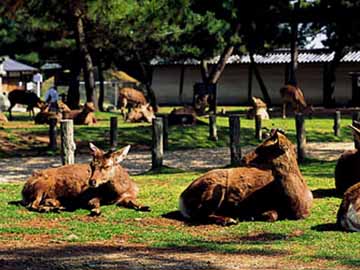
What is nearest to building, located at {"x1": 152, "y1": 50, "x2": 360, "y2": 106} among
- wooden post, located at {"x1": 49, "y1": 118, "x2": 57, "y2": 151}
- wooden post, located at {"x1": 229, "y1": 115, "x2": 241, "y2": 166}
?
wooden post, located at {"x1": 49, "y1": 118, "x2": 57, "y2": 151}

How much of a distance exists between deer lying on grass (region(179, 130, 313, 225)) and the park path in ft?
22.2

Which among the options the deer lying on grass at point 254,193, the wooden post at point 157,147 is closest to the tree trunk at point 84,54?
the wooden post at point 157,147

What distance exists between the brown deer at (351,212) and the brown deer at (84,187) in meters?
2.67

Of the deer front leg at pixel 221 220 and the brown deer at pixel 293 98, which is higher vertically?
the brown deer at pixel 293 98

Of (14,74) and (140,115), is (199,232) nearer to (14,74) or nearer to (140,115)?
(140,115)

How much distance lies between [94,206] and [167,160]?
351 inches

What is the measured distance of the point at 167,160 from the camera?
62.6 ft

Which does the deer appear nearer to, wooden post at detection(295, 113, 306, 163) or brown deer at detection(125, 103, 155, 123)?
brown deer at detection(125, 103, 155, 123)

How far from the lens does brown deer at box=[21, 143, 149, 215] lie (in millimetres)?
10242

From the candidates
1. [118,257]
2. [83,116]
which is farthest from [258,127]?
[118,257]

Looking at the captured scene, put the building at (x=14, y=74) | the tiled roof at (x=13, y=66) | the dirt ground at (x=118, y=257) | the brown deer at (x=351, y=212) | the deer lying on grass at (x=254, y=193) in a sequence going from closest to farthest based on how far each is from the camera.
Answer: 1. the dirt ground at (x=118, y=257)
2. the brown deer at (x=351, y=212)
3. the deer lying on grass at (x=254, y=193)
4. the tiled roof at (x=13, y=66)
5. the building at (x=14, y=74)

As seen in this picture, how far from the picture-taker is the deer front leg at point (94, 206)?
991 cm

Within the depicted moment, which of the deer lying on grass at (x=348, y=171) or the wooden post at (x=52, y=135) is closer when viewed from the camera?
the deer lying on grass at (x=348, y=171)

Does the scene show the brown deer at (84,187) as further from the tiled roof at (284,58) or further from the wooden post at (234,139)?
the tiled roof at (284,58)
